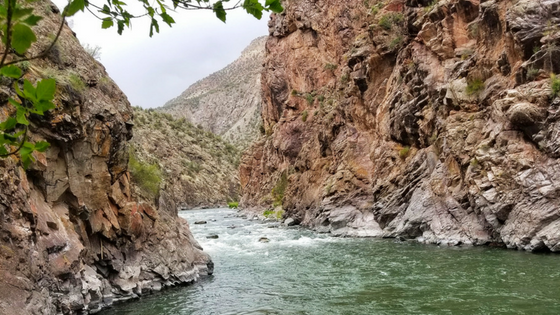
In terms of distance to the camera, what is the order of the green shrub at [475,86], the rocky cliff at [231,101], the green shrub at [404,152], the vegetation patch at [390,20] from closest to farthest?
1. the green shrub at [475,86]
2. the green shrub at [404,152]
3. the vegetation patch at [390,20]
4. the rocky cliff at [231,101]

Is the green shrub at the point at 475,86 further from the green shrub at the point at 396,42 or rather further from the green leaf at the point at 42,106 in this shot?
the green leaf at the point at 42,106

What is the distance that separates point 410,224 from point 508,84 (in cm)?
851

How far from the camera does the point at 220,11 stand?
2.55 m

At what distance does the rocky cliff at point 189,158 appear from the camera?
83125 mm

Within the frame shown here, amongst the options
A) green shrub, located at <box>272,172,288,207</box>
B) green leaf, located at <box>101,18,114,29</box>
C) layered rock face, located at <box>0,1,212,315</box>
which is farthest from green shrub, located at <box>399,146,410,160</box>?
green leaf, located at <box>101,18,114,29</box>

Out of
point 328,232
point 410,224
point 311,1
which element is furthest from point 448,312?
point 311,1

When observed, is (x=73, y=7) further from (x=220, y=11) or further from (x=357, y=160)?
(x=357, y=160)

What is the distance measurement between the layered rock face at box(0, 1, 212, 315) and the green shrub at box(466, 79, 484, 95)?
52.6 feet

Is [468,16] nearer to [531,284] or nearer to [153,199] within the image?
[531,284]

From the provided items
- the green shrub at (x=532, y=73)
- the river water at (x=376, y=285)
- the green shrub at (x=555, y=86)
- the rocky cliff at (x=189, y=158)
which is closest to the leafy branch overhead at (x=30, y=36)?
the river water at (x=376, y=285)

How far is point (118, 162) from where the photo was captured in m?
14.5

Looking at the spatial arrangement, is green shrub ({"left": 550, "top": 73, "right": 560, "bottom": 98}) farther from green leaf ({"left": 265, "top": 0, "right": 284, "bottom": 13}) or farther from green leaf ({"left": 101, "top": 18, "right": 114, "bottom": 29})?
green leaf ({"left": 101, "top": 18, "right": 114, "bottom": 29})

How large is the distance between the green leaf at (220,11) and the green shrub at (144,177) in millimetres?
14866

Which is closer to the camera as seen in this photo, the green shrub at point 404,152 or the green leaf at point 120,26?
the green leaf at point 120,26
